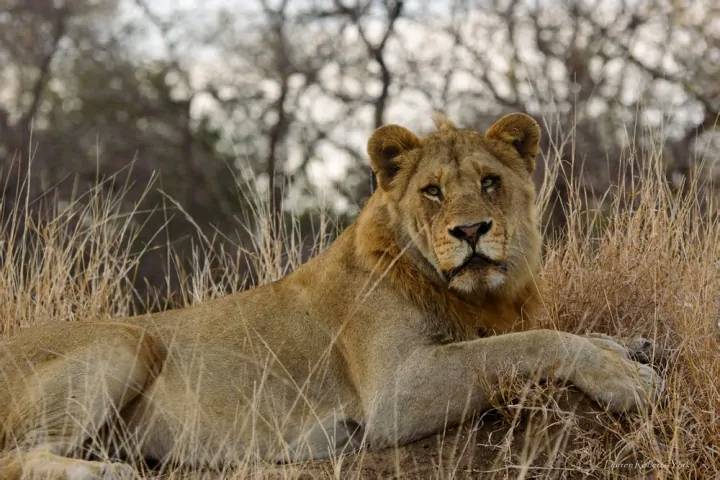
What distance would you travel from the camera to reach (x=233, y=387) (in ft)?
15.5

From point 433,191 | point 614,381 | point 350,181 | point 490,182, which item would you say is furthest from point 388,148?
point 350,181

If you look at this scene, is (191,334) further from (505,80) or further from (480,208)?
(505,80)

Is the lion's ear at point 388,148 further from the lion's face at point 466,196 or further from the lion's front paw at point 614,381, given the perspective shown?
the lion's front paw at point 614,381

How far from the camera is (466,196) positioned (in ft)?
14.6

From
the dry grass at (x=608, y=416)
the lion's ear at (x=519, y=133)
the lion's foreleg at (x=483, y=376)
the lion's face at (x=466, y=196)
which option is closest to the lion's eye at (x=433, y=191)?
the lion's face at (x=466, y=196)

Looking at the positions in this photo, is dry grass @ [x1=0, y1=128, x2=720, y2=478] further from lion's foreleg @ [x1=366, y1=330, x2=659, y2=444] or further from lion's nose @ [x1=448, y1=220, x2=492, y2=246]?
lion's nose @ [x1=448, y1=220, x2=492, y2=246]

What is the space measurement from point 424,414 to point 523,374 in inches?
16.7

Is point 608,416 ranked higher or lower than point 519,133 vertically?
lower

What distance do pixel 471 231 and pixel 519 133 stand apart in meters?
0.78

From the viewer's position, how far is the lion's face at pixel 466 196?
4.35 metres

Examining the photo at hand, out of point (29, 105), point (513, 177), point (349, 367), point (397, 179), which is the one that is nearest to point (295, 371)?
point (349, 367)

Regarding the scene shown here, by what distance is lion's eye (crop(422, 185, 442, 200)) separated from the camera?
460 cm

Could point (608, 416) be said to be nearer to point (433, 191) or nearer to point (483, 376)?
point (483, 376)

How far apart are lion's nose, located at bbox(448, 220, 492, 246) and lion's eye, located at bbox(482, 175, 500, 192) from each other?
276 mm
